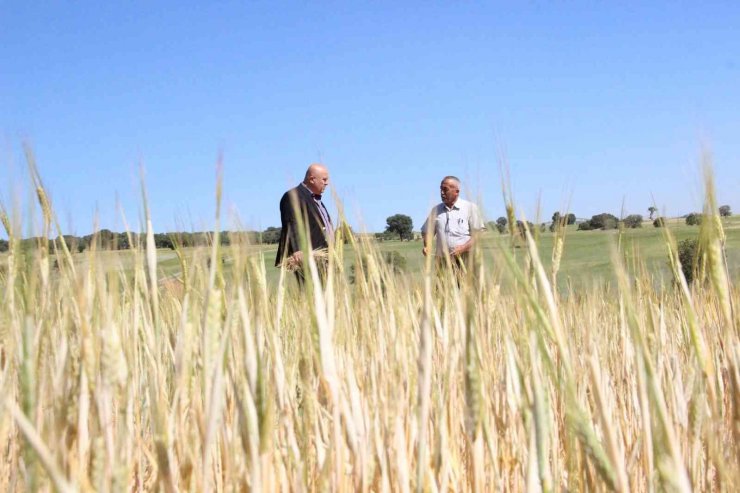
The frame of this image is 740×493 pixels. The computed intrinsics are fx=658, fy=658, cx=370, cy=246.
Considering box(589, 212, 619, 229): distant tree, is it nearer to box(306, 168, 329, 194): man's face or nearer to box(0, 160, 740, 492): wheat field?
box(0, 160, 740, 492): wheat field

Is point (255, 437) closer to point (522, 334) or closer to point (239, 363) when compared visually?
point (239, 363)

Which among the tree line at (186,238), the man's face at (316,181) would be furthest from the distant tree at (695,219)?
the man's face at (316,181)

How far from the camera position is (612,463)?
573mm

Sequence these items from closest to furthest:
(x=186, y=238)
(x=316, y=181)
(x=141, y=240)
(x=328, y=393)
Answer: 1. (x=328, y=393)
2. (x=141, y=240)
3. (x=186, y=238)
4. (x=316, y=181)

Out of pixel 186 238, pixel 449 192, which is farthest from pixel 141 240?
pixel 449 192

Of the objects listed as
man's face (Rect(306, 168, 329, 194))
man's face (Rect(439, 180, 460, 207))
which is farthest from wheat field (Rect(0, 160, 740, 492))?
man's face (Rect(439, 180, 460, 207))

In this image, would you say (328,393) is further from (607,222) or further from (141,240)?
(607,222)

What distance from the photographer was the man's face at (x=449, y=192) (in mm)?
4168

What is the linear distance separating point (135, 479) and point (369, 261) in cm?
53

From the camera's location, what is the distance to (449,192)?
4168 mm

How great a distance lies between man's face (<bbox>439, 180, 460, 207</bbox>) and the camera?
4.17 m

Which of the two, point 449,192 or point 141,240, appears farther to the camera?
point 449,192

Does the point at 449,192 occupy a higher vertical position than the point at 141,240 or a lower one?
higher

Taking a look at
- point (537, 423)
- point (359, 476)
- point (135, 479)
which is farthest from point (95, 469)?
point (135, 479)
